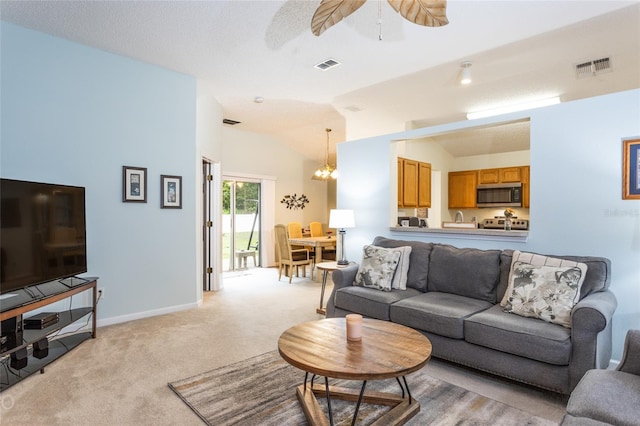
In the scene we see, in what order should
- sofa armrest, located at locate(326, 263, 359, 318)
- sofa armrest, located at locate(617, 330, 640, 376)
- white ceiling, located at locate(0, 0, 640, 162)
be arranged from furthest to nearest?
sofa armrest, located at locate(326, 263, 359, 318) < white ceiling, located at locate(0, 0, 640, 162) < sofa armrest, located at locate(617, 330, 640, 376)

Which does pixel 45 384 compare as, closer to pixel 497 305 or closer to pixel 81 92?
pixel 81 92

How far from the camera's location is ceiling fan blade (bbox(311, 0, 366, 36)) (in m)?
2.20

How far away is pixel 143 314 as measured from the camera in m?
4.11

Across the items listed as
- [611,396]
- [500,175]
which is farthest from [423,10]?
[500,175]

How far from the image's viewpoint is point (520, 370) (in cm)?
239

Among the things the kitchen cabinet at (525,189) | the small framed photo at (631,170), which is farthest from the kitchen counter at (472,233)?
the kitchen cabinet at (525,189)

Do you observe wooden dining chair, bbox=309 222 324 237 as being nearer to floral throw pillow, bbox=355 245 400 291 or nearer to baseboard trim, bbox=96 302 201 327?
baseboard trim, bbox=96 302 201 327

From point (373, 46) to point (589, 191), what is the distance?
92.2 inches

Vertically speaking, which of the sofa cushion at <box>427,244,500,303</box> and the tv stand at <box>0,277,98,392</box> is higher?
the sofa cushion at <box>427,244,500,303</box>

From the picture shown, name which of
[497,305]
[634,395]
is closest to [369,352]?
[634,395]

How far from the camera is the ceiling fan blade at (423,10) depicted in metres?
2.15

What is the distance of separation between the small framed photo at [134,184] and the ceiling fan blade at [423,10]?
321 centimetres

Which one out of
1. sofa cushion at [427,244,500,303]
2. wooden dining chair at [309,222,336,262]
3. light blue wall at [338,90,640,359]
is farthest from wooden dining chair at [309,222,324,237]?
light blue wall at [338,90,640,359]

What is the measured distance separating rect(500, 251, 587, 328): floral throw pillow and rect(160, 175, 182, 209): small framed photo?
365 centimetres
